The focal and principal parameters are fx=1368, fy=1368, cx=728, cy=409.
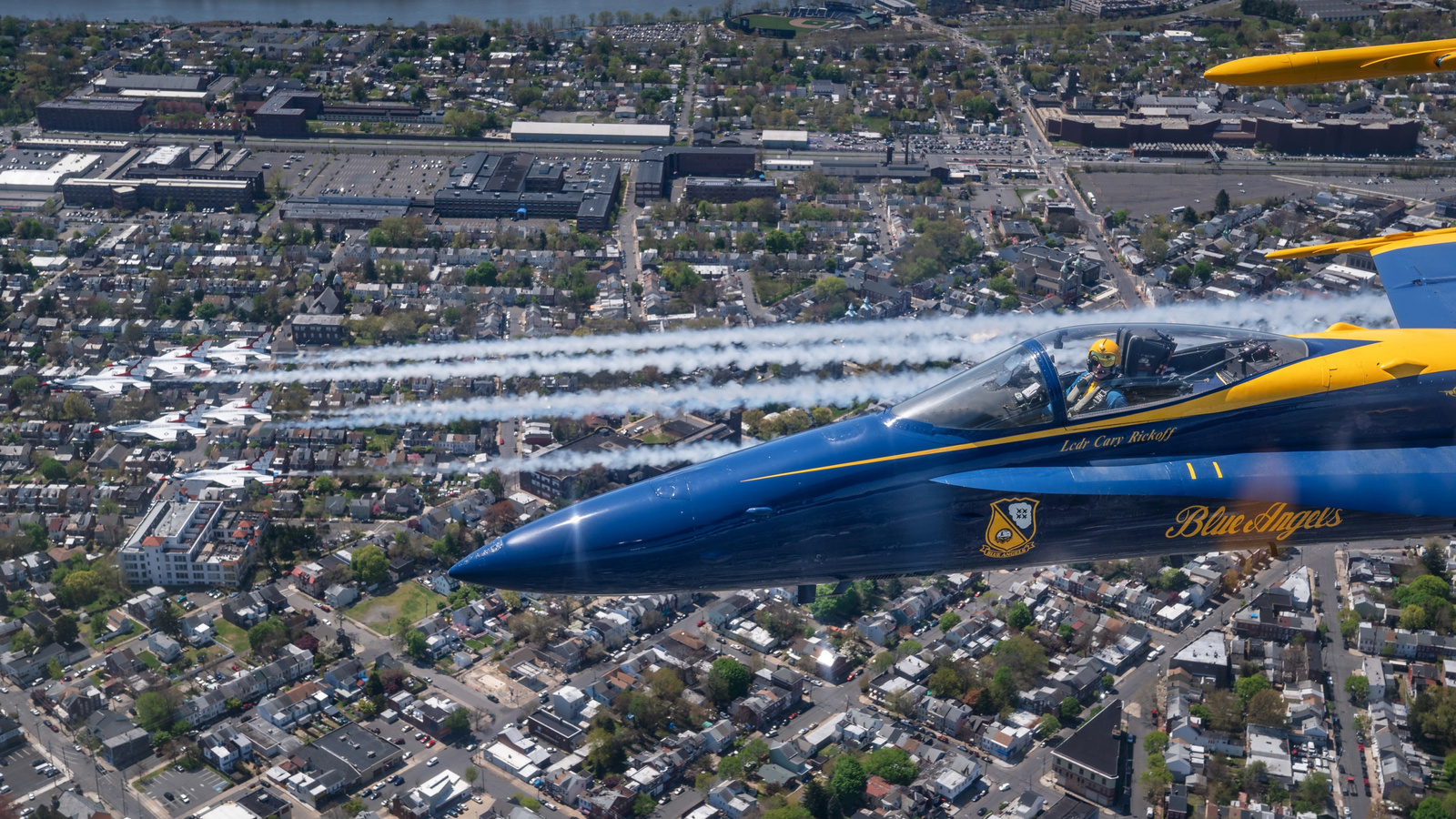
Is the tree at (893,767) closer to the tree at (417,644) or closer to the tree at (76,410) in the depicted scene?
the tree at (417,644)

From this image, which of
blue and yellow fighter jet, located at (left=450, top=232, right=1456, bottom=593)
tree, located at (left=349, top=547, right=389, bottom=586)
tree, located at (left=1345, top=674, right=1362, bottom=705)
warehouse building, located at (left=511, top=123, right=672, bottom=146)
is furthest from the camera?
warehouse building, located at (left=511, top=123, right=672, bottom=146)

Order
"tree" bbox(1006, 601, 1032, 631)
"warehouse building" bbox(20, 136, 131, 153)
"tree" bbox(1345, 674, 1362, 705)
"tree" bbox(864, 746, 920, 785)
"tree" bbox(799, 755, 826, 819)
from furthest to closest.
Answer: "warehouse building" bbox(20, 136, 131, 153) → "tree" bbox(1006, 601, 1032, 631) → "tree" bbox(1345, 674, 1362, 705) → "tree" bbox(864, 746, 920, 785) → "tree" bbox(799, 755, 826, 819)

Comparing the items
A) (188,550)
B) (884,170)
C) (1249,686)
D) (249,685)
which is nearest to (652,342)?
(188,550)

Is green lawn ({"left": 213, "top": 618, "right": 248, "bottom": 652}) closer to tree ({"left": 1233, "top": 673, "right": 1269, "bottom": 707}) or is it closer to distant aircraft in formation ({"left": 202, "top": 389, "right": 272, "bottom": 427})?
distant aircraft in formation ({"left": 202, "top": 389, "right": 272, "bottom": 427})

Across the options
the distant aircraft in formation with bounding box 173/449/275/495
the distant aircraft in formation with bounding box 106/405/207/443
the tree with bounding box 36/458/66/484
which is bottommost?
the tree with bounding box 36/458/66/484

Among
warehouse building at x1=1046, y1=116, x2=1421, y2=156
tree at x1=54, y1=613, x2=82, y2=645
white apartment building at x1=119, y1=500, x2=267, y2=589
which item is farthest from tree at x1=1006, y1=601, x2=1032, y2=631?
warehouse building at x1=1046, y1=116, x2=1421, y2=156

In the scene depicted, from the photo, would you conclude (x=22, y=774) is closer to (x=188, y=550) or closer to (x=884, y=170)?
(x=188, y=550)

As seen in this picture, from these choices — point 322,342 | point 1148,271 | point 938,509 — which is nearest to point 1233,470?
point 938,509

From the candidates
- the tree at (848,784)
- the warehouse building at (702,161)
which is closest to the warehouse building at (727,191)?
the warehouse building at (702,161)
